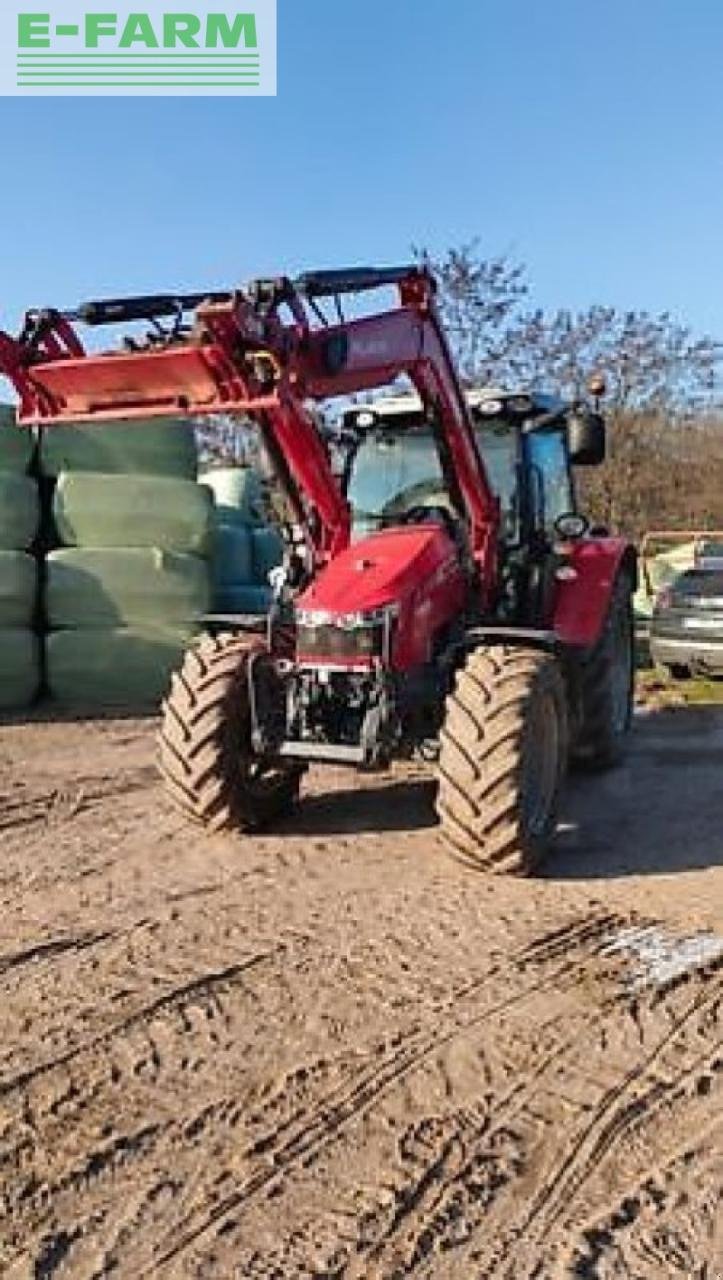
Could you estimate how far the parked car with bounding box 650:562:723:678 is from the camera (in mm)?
12031

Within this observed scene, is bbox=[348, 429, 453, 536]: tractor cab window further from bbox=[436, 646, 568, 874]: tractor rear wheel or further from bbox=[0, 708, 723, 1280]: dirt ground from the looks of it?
bbox=[0, 708, 723, 1280]: dirt ground

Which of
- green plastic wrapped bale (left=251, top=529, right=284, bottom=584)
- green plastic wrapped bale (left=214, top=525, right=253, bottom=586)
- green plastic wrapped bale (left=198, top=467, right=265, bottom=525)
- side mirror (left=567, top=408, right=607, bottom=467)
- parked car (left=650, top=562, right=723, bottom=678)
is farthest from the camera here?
green plastic wrapped bale (left=198, top=467, right=265, bottom=525)

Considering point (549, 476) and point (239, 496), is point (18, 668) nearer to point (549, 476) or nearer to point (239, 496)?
point (239, 496)

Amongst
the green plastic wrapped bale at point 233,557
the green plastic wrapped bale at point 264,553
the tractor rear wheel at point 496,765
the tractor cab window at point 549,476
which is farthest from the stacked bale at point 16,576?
the tractor rear wheel at point 496,765

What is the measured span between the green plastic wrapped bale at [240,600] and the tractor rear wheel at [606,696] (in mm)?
4007

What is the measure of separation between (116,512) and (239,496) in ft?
11.5

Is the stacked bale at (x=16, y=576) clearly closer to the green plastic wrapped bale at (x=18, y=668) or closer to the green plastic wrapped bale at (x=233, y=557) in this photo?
the green plastic wrapped bale at (x=18, y=668)

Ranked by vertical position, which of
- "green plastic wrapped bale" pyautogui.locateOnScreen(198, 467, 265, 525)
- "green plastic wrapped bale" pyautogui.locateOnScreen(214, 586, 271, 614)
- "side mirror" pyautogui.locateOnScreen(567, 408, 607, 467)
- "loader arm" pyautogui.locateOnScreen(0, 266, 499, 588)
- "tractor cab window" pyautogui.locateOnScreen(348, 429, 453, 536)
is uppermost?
"loader arm" pyautogui.locateOnScreen(0, 266, 499, 588)

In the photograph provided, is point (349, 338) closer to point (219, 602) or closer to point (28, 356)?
point (28, 356)

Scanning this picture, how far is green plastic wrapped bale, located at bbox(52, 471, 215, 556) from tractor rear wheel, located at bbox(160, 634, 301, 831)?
4.58 metres

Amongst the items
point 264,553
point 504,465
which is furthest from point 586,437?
point 264,553

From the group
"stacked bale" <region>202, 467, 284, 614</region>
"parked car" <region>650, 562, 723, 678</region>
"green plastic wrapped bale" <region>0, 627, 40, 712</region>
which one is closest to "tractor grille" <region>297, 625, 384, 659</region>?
"green plastic wrapped bale" <region>0, 627, 40, 712</region>

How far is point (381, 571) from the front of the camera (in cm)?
608

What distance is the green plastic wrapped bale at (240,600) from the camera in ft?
37.8
